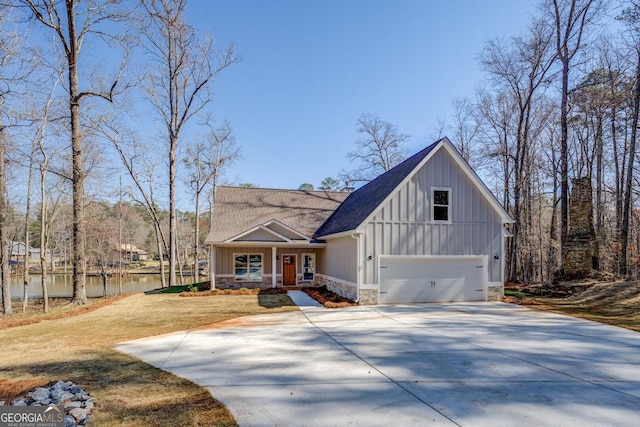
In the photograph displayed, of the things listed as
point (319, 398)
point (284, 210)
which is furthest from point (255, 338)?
point (284, 210)

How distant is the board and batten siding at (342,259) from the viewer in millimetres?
13694

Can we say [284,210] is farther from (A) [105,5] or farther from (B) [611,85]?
(B) [611,85]

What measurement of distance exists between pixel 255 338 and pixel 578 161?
28043 millimetres

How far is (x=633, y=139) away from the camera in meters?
16.8

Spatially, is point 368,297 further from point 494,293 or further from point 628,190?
point 628,190

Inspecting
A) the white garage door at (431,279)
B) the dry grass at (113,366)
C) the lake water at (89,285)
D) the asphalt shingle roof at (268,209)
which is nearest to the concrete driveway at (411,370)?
the dry grass at (113,366)

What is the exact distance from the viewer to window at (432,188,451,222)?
13781 millimetres

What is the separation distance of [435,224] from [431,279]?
215cm

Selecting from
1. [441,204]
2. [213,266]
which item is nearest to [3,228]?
[213,266]

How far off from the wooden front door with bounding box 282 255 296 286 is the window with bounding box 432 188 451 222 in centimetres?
838

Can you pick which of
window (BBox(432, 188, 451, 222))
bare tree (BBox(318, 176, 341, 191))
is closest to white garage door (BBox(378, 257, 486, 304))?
window (BBox(432, 188, 451, 222))

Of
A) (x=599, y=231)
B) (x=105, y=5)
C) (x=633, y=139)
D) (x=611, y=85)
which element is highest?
(x=105, y=5)

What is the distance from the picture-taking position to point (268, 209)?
70.2 feet

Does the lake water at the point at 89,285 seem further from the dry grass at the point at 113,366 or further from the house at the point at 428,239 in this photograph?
the house at the point at 428,239
